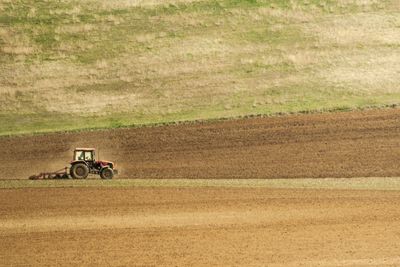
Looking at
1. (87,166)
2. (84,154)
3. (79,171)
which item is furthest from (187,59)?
(79,171)

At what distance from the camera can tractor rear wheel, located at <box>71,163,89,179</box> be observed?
34.3 meters

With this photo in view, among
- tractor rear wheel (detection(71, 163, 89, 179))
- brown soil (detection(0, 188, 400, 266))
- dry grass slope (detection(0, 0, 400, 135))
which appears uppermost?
dry grass slope (detection(0, 0, 400, 135))

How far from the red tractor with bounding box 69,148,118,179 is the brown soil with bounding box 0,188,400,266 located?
2.64m

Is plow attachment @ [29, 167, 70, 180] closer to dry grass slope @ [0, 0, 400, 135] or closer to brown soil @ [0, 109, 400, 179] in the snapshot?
brown soil @ [0, 109, 400, 179]

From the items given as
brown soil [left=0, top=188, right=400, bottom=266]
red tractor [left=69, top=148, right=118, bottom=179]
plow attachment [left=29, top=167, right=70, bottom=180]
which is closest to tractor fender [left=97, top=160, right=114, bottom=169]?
red tractor [left=69, top=148, right=118, bottom=179]

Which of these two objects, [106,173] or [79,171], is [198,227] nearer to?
[106,173]

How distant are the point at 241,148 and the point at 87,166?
705 cm

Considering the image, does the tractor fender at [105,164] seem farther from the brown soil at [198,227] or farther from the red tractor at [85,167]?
the brown soil at [198,227]

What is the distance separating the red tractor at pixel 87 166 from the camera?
→ 34.3 m

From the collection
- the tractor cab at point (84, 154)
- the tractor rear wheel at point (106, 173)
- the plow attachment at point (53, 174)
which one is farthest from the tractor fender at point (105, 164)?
the plow attachment at point (53, 174)

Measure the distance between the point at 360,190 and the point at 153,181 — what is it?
8711 mm

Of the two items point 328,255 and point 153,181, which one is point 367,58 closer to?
point 153,181

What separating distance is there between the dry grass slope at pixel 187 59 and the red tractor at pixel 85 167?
5.39 m

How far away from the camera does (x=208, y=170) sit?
35.3 m
